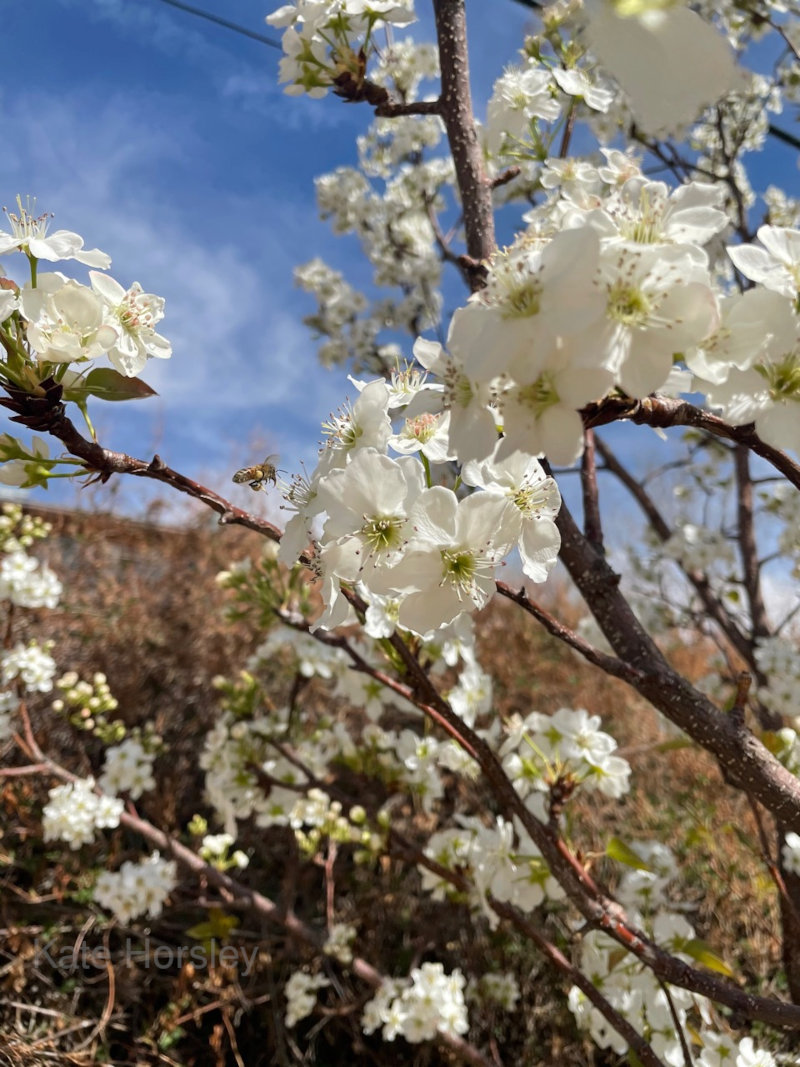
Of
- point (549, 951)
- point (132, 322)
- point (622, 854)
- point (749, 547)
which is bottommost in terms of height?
point (549, 951)

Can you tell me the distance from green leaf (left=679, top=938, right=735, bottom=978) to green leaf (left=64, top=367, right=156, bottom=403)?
3.88 feet

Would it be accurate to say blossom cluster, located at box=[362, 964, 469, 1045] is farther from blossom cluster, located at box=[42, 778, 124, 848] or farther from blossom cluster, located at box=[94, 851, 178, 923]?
blossom cluster, located at box=[42, 778, 124, 848]

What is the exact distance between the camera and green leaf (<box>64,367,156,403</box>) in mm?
764

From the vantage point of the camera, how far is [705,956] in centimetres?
108

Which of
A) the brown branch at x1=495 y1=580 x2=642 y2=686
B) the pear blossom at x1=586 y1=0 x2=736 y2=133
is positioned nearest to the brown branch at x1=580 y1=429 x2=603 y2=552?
the brown branch at x1=495 y1=580 x2=642 y2=686

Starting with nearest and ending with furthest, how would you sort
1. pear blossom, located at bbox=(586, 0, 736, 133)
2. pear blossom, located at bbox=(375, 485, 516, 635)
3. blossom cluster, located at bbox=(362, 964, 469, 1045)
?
pear blossom, located at bbox=(586, 0, 736, 133) < pear blossom, located at bbox=(375, 485, 516, 635) < blossom cluster, located at bbox=(362, 964, 469, 1045)

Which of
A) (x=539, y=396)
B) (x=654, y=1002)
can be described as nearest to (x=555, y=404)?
(x=539, y=396)

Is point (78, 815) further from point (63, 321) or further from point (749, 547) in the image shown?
point (749, 547)

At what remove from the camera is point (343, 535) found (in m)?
0.66

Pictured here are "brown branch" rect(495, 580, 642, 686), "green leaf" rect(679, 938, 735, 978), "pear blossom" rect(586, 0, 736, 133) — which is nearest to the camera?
"pear blossom" rect(586, 0, 736, 133)

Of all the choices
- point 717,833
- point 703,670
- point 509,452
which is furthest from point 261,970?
point 703,670

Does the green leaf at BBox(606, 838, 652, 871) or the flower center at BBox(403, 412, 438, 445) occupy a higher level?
the flower center at BBox(403, 412, 438, 445)

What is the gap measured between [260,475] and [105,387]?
23cm

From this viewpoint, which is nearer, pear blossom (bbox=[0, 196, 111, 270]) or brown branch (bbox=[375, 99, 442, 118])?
pear blossom (bbox=[0, 196, 111, 270])
